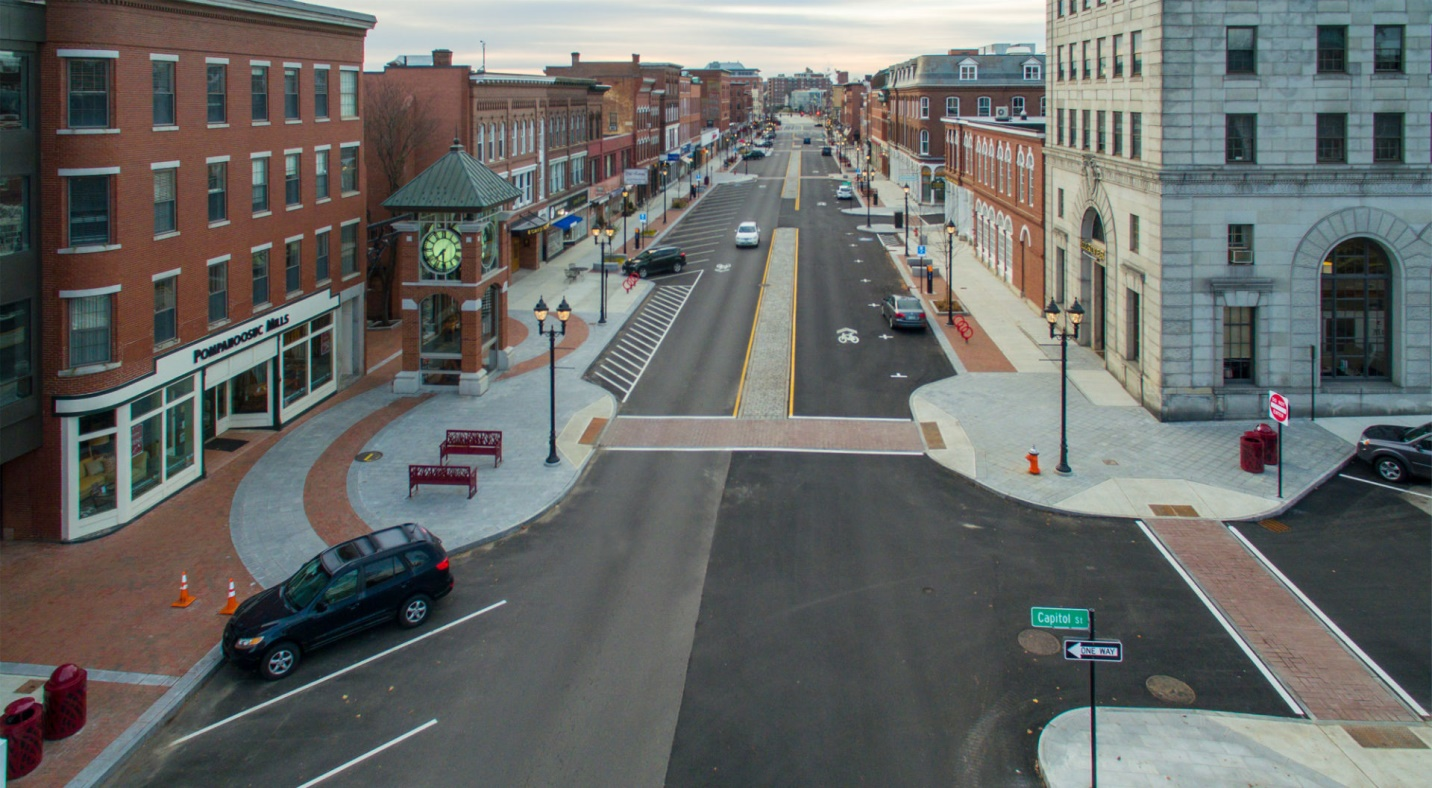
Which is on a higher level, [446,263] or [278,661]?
[446,263]

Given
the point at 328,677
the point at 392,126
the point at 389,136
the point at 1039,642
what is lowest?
the point at 328,677

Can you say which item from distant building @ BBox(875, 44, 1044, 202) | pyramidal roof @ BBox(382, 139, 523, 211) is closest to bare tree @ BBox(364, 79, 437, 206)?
pyramidal roof @ BBox(382, 139, 523, 211)

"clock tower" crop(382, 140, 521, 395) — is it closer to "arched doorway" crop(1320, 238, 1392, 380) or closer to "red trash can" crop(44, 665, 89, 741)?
"red trash can" crop(44, 665, 89, 741)

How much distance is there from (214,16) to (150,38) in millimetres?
3043

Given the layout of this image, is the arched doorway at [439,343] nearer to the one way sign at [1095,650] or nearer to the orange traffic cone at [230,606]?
the orange traffic cone at [230,606]

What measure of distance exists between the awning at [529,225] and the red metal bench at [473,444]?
27.5 m

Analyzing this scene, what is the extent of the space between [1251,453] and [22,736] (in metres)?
26.7

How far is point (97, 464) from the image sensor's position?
2267 centimetres

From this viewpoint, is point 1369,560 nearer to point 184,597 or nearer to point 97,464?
point 184,597

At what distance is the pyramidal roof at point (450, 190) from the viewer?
33.4 m

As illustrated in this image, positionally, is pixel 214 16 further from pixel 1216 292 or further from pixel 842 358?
pixel 1216 292

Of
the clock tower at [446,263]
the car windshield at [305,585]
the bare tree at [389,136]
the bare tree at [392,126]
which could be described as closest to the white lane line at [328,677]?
the car windshield at [305,585]

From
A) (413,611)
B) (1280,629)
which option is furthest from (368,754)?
(1280,629)

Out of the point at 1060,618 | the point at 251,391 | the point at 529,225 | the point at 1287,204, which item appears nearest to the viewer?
the point at 1060,618
